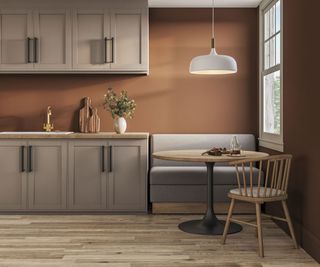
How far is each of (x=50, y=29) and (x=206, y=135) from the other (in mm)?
1847

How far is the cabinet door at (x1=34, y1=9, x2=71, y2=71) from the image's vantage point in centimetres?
475

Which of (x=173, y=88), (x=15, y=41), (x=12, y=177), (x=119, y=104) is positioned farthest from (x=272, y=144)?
(x=15, y=41)

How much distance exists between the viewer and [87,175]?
15.0 ft

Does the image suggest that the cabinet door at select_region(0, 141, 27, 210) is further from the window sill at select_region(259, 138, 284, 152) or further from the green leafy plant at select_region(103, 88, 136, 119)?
the window sill at select_region(259, 138, 284, 152)

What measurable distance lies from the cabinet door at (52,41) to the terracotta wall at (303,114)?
2.06 meters

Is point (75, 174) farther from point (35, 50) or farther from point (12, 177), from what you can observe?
point (35, 50)

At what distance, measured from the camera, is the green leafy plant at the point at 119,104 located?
4.75 metres

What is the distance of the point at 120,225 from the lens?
4.13 metres

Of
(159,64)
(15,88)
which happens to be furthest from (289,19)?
(15,88)

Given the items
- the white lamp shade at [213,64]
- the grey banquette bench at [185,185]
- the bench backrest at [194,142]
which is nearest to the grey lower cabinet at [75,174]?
the grey banquette bench at [185,185]

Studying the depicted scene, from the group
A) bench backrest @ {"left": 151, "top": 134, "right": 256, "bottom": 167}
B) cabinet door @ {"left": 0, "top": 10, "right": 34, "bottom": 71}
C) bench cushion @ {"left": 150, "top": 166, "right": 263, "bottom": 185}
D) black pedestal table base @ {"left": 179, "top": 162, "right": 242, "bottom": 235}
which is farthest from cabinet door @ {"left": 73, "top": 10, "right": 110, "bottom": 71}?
black pedestal table base @ {"left": 179, "top": 162, "right": 242, "bottom": 235}

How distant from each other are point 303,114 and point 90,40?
7.35ft

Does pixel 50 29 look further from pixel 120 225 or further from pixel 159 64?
pixel 120 225

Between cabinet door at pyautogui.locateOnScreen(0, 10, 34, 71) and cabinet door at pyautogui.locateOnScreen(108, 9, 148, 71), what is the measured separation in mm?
813
